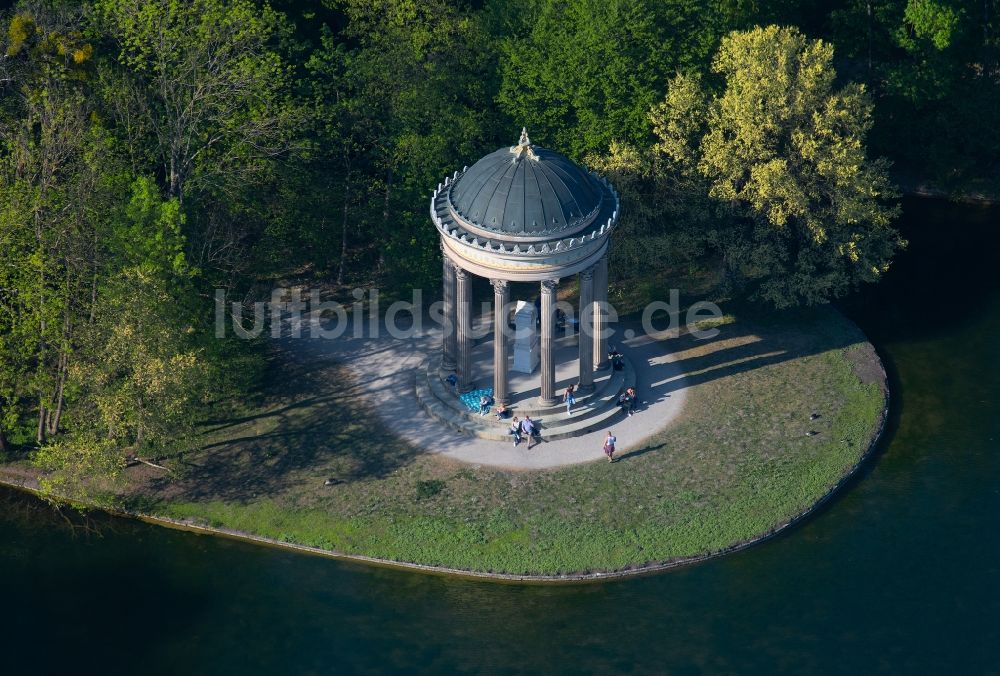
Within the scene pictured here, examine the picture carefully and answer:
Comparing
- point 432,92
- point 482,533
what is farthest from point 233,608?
point 432,92

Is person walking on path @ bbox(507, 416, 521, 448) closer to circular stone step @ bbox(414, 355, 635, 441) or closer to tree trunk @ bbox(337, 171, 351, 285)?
circular stone step @ bbox(414, 355, 635, 441)

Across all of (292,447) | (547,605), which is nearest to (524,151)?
(292,447)

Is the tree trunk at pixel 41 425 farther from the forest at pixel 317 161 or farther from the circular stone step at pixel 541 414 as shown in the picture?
the circular stone step at pixel 541 414

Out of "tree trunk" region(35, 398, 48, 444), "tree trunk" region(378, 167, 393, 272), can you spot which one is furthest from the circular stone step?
"tree trunk" region(35, 398, 48, 444)

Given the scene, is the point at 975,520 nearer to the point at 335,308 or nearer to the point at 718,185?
the point at 718,185

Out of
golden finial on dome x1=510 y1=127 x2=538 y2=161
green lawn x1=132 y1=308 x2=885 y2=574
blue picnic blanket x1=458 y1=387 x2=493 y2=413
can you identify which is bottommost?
green lawn x1=132 y1=308 x2=885 y2=574

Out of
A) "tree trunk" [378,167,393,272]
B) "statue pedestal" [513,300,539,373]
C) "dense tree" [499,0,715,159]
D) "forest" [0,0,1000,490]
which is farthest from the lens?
"tree trunk" [378,167,393,272]
